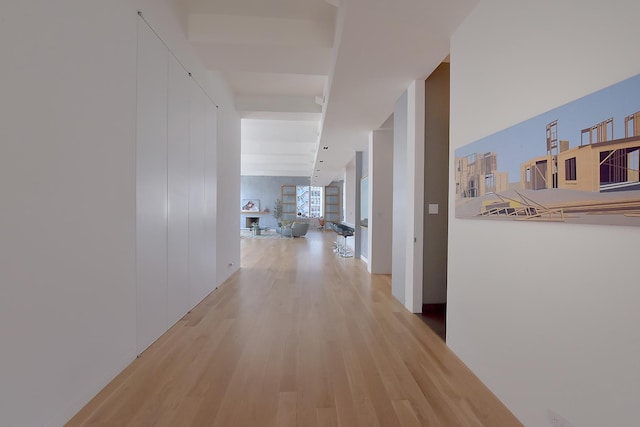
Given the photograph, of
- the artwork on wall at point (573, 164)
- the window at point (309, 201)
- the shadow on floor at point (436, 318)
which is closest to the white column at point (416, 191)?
the shadow on floor at point (436, 318)

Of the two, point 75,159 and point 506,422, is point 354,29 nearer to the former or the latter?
point 75,159

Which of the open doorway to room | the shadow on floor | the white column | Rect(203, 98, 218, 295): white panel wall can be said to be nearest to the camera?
the shadow on floor

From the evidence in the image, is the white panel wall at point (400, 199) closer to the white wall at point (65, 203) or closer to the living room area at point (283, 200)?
the white wall at point (65, 203)

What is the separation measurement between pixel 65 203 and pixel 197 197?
6.39 feet

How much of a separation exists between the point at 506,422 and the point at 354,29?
293 centimetres

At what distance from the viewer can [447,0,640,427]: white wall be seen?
112cm

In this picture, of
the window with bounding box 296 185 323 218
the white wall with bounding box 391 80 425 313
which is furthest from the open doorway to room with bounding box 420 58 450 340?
the window with bounding box 296 185 323 218

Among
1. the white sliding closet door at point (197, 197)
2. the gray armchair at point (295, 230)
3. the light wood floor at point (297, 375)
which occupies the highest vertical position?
the white sliding closet door at point (197, 197)

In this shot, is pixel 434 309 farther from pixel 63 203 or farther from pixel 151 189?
pixel 63 203

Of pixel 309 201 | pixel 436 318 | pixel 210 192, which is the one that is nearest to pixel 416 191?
pixel 436 318

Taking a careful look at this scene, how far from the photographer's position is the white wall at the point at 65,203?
4.29ft

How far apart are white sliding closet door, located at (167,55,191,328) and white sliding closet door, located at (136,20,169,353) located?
110 millimetres

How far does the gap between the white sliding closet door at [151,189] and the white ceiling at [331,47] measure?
887 mm

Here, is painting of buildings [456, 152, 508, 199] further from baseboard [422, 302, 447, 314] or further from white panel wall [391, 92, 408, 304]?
baseboard [422, 302, 447, 314]
